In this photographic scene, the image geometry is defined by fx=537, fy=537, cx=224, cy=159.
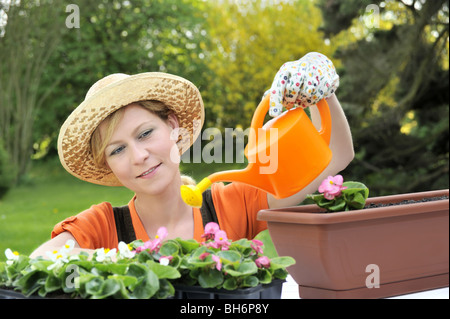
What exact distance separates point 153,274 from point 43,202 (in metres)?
6.09

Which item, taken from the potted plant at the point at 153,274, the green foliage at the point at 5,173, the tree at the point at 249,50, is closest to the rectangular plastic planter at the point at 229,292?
the potted plant at the point at 153,274

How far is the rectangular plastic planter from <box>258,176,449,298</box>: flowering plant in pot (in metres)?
0.09

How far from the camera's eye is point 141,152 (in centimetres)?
101

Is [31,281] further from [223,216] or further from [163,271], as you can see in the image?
[223,216]

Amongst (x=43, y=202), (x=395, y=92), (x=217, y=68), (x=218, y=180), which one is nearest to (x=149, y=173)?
(x=218, y=180)

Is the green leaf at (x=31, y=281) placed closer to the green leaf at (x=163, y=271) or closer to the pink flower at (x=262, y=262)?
the green leaf at (x=163, y=271)

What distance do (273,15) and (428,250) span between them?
7155 millimetres

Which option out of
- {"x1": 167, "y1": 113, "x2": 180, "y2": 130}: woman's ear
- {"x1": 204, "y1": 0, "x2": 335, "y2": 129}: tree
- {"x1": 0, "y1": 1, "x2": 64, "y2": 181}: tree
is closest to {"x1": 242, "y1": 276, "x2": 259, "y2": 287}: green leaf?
{"x1": 167, "y1": 113, "x2": 180, "y2": 130}: woman's ear

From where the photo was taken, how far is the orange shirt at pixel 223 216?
1.12 metres

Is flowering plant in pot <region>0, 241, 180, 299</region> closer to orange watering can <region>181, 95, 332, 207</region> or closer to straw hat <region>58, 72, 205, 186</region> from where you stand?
orange watering can <region>181, 95, 332, 207</region>

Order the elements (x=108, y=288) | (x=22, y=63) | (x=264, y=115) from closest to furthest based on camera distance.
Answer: (x=108, y=288) < (x=264, y=115) < (x=22, y=63)

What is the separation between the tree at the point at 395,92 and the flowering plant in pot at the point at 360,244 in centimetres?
415

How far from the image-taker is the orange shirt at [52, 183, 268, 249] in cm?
112
